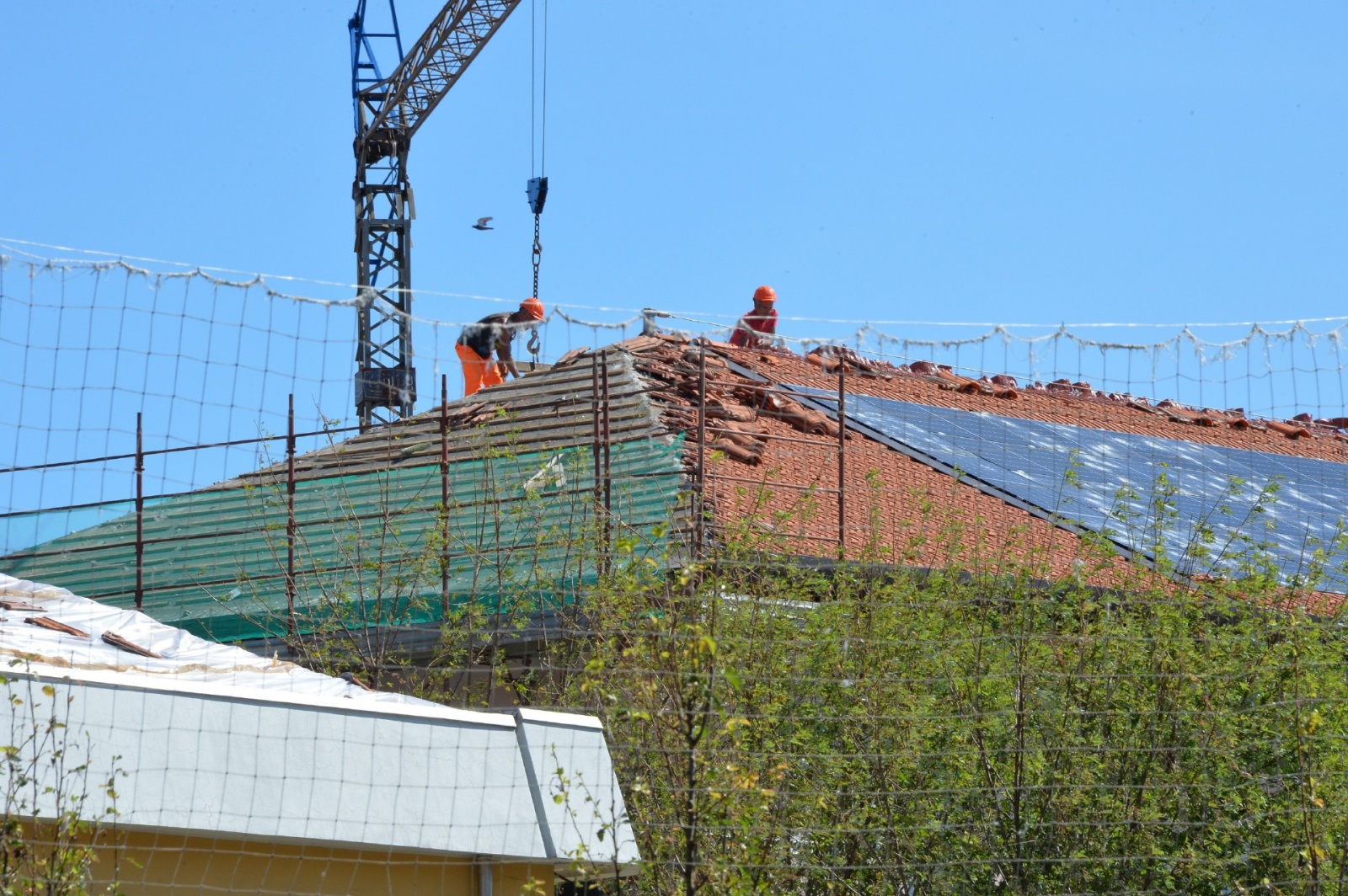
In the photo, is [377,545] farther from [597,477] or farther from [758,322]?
[758,322]

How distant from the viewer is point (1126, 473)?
15.5m

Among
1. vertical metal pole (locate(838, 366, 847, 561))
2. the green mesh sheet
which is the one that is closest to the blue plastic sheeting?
vertical metal pole (locate(838, 366, 847, 561))

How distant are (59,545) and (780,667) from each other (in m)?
8.22

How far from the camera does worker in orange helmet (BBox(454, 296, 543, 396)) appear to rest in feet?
51.5

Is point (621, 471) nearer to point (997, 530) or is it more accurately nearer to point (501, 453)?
point (501, 453)

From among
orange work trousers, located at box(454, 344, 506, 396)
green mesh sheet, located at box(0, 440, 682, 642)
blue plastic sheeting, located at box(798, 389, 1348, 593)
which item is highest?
orange work trousers, located at box(454, 344, 506, 396)

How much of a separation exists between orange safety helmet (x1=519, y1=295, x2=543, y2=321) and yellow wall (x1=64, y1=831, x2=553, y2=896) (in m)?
10.1

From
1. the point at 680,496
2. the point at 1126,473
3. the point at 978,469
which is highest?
the point at 1126,473

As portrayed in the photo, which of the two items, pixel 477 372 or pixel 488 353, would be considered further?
pixel 477 372

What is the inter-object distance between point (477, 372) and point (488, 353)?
1.48 meters

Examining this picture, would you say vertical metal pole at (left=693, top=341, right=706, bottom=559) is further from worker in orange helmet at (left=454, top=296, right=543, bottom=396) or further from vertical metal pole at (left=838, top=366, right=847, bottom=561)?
worker in orange helmet at (left=454, top=296, right=543, bottom=396)

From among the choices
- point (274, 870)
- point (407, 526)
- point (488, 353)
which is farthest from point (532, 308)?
point (274, 870)

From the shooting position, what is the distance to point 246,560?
13.9 meters

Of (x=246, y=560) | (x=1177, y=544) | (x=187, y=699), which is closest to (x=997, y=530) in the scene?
(x=1177, y=544)
